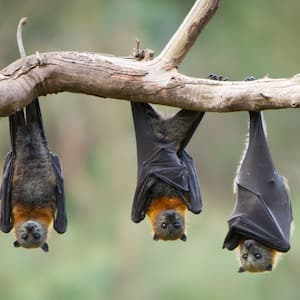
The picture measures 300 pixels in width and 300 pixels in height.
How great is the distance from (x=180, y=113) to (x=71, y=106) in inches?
424

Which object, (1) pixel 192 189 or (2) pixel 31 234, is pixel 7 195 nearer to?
(2) pixel 31 234

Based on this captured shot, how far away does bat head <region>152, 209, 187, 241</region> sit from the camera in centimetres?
1076

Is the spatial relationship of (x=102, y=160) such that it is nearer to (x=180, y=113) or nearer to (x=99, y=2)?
(x=99, y=2)

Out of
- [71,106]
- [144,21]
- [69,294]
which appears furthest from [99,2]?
[69,294]

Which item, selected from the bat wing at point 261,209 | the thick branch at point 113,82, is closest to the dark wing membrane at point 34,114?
the thick branch at point 113,82

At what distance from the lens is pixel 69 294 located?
18.5 m

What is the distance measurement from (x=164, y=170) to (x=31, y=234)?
159 cm

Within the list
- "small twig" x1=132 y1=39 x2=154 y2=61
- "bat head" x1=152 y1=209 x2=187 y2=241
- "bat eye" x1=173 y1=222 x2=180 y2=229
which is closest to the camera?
"small twig" x1=132 y1=39 x2=154 y2=61

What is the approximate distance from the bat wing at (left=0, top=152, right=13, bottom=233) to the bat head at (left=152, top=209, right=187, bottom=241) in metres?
1.42

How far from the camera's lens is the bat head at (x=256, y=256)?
10.5 meters

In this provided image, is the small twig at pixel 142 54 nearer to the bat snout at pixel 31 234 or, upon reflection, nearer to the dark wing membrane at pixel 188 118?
the dark wing membrane at pixel 188 118

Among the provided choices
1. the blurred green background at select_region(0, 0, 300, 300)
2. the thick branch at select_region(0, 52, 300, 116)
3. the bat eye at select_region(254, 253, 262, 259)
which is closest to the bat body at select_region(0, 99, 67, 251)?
the thick branch at select_region(0, 52, 300, 116)

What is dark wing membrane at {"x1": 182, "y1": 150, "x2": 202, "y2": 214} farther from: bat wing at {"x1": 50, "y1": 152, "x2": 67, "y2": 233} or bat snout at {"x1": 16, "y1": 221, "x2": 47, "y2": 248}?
bat snout at {"x1": 16, "y1": 221, "x2": 47, "y2": 248}

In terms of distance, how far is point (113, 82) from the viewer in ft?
29.0
